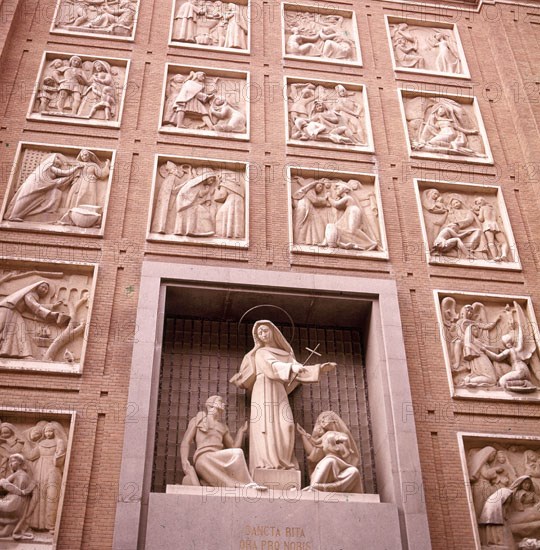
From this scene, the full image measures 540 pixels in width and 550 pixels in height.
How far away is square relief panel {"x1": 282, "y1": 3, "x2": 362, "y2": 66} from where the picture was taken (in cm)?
1658

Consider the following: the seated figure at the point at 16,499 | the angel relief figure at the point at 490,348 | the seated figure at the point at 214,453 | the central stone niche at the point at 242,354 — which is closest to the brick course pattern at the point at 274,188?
the angel relief figure at the point at 490,348

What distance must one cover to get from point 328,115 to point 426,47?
379cm

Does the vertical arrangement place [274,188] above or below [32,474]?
above

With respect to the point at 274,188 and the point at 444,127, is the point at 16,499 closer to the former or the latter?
the point at 274,188

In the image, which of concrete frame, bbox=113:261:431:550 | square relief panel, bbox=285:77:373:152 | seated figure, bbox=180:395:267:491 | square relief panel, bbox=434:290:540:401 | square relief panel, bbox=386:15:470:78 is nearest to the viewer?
concrete frame, bbox=113:261:431:550

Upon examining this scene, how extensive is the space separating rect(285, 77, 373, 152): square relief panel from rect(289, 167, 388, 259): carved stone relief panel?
2.73ft

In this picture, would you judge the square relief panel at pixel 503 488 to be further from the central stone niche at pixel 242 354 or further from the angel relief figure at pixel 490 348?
the central stone niche at pixel 242 354

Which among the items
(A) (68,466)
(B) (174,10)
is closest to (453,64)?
(B) (174,10)

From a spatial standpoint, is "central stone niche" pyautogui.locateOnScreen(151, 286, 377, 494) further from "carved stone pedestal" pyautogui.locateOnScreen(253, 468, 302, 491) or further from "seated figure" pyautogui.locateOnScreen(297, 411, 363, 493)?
"carved stone pedestal" pyautogui.locateOnScreen(253, 468, 302, 491)

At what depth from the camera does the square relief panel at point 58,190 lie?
1277 centimetres

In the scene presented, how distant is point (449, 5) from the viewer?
60.4ft

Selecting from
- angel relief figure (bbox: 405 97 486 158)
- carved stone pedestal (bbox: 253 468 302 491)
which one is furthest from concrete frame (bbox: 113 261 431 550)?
angel relief figure (bbox: 405 97 486 158)

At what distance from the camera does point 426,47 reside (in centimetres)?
1747

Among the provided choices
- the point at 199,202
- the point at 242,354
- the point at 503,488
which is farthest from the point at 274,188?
the point at 503,488
